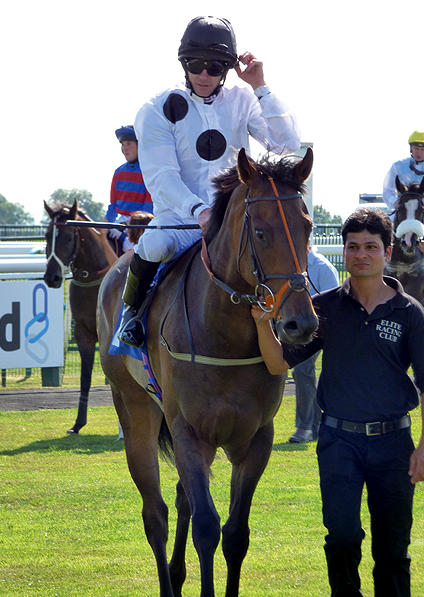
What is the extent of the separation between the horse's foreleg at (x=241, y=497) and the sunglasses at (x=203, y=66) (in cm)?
177

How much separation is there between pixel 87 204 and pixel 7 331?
6433 centimetres

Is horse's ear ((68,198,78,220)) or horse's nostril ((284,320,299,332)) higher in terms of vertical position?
horse's ear ((68,198,78,220))

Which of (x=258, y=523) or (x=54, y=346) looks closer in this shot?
(x=258, y=523)

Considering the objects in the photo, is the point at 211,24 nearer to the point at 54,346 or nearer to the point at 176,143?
the point at 176,143

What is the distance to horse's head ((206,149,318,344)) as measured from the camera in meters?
2.81

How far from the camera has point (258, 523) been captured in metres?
5.25

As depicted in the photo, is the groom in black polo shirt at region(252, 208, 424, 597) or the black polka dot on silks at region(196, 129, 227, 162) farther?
the black polka dot on silks at region(196, 129, 227, 162)

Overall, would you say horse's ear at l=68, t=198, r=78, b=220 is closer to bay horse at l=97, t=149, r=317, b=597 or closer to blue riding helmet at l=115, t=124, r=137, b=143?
blue riding helmet at l=115, t=124, r=137, b=143

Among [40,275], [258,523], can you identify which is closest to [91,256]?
[40,275]

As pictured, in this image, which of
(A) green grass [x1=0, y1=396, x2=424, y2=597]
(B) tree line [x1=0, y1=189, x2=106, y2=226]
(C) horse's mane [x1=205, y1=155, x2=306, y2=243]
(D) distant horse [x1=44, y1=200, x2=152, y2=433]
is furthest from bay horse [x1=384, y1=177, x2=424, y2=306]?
(B) tree line [x1=0, y1=189, x2=106, y2=226]

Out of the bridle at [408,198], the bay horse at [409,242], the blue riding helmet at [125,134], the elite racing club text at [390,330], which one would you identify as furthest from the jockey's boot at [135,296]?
the bridle at [408,198]

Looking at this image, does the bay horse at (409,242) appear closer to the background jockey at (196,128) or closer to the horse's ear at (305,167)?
the background jockey at (196,128)

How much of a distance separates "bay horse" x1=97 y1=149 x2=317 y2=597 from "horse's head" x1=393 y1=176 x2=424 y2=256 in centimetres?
519

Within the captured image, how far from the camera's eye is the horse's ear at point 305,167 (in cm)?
317
